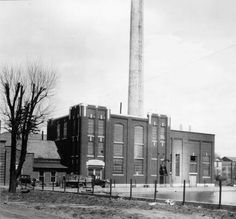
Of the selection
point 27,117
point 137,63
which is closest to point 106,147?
point 137,63

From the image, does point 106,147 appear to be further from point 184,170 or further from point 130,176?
point 184,170

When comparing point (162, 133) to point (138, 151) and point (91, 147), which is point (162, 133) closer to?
point (138, 151)

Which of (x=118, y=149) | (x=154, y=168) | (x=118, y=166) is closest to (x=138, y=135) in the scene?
(x=118, y=149)

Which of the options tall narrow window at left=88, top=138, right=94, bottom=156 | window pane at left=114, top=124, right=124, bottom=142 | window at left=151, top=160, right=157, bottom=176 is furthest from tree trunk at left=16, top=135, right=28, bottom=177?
window at left=151, top=160, right=157, bottom=176

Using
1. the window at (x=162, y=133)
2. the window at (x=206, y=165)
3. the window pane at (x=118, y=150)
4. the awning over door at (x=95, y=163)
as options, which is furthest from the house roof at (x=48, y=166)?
the window at (x=206, y=165)

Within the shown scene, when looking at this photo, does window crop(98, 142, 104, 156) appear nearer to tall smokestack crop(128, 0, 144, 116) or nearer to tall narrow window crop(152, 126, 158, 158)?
tall smokestack crop(128, 0, 144, 116)

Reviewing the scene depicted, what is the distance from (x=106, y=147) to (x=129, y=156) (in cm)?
424

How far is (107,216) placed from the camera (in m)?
16.1

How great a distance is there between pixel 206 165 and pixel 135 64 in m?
22.3

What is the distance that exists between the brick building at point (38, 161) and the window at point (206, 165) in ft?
84.0

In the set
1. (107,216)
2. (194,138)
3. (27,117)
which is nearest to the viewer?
(107,216)

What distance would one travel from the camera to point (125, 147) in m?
66.1

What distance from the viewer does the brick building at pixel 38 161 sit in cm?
5562

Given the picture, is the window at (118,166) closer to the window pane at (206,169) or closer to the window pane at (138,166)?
the window pane at (138,166)
